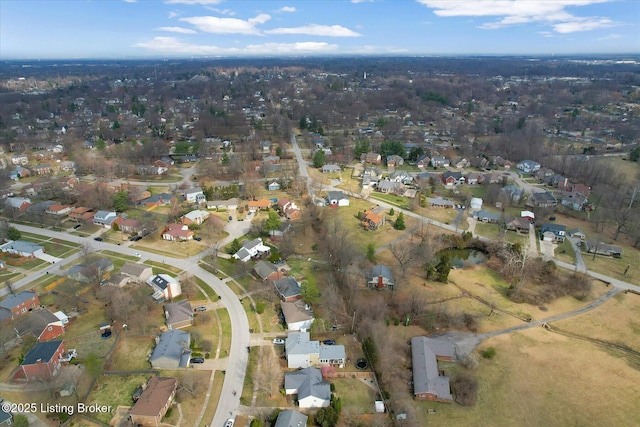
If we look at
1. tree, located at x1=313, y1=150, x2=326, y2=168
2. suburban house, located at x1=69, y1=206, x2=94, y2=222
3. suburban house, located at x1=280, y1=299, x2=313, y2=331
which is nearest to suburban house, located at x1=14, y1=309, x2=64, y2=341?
suburban house, located at x1=280, y1=299, x2=313, y2=331

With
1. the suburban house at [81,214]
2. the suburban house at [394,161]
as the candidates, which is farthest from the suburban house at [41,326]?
the suburban house at [394,161]

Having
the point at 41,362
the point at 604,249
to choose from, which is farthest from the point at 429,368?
the point at 604,249

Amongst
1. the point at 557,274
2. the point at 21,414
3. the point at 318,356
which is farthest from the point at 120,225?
the point at 557,274

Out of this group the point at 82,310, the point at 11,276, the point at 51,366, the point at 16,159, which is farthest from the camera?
the point at 16,159

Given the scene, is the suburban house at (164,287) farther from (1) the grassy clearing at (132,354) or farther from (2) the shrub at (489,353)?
(2) the shrub at (489,353)

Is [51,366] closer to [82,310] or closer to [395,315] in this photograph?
[82,310]

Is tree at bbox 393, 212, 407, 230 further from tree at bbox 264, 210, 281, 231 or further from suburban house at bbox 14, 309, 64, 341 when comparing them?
suburban house at bbox 14, 309, 64, 341
